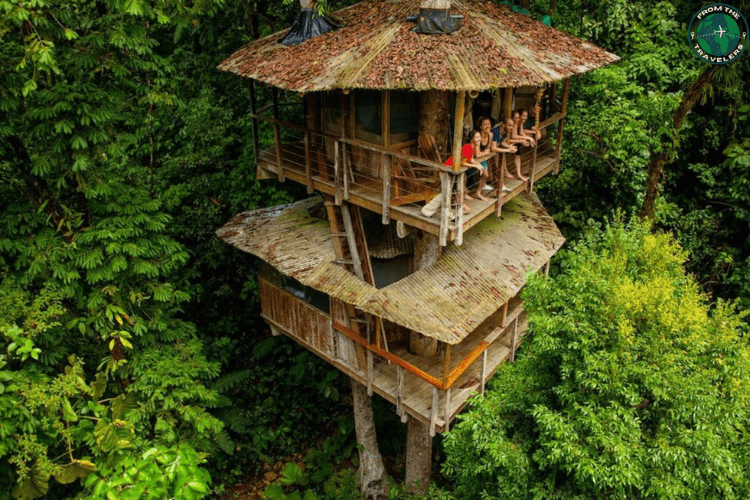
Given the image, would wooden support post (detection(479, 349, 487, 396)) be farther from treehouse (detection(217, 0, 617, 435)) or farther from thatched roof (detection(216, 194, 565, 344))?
thatched roof (detection(216, 194, 565, 344))

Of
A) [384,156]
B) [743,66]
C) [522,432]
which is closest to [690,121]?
[743,66]

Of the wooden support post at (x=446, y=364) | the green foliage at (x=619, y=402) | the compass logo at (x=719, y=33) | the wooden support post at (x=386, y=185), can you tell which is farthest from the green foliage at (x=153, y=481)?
the compass logo at (x=719, y=33)

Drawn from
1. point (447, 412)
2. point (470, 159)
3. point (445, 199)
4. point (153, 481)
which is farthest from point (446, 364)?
point (153, 481)

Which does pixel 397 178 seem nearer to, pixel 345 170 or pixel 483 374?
pixel 345 170

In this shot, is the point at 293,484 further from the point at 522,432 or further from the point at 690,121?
the point at 690,121

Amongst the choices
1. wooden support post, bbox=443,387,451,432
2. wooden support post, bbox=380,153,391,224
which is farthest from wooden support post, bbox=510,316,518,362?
wooden support post, bbox=380,153,391,224
